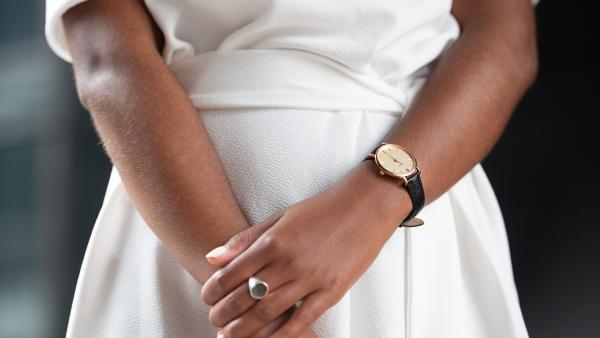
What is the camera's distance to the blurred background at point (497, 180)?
133cm

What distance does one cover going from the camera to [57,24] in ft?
2.85

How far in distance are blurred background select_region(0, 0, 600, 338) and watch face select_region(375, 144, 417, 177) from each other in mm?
666

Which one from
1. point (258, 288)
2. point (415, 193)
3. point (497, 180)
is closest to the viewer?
point (258, 288)

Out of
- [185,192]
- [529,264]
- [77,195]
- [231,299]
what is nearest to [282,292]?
[231,299]

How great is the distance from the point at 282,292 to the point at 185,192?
15 centimetres

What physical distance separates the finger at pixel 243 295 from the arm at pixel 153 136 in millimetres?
60

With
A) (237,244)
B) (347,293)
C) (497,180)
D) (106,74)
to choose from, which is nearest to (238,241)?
(237,244)

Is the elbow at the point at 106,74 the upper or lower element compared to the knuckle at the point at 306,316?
upper

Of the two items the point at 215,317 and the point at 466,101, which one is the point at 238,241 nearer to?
the point at 215,317

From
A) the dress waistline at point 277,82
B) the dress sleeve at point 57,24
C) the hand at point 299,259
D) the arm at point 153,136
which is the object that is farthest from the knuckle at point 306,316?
the dress sleeve at point 57,24

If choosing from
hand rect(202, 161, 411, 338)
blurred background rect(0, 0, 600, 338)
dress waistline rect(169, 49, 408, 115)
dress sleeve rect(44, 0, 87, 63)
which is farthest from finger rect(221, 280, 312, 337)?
blurred background rect(0, 0, 600, 338)

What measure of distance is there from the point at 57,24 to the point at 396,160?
1.44 feet

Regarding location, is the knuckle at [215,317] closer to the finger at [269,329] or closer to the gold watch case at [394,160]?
the finger at [269,329]

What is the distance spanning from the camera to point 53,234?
5.59ft
